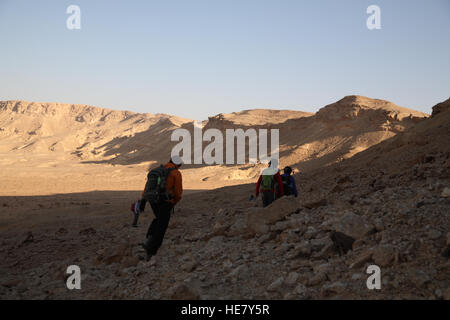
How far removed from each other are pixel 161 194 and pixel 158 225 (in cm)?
49

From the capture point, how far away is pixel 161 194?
4.45m

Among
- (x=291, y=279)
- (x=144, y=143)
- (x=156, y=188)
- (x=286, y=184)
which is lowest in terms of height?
(x=291, y=279)

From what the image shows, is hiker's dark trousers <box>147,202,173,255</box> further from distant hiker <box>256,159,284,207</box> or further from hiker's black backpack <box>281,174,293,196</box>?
hiker's black backpack <box>281,174,293,196</box>

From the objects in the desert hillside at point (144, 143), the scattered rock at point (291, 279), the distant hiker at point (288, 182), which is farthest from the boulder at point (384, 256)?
the desert hillside at point (144, 143)

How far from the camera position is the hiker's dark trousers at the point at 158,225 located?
15.0 feet

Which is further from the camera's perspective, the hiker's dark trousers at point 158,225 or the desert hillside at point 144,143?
the desert hillside at point 144,143

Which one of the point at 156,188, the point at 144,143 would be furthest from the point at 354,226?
the point at 144,143

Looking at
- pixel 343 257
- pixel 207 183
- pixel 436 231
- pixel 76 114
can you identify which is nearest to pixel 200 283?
pixel 343 257

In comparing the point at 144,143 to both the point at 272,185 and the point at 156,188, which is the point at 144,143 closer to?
the point at 272,185

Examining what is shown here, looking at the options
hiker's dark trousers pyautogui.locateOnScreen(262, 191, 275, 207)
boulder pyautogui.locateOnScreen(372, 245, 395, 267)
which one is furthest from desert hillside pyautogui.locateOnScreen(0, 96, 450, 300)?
hiker's dark trousers pyautogui.locateOnScreen(262, 191, 275, 207)

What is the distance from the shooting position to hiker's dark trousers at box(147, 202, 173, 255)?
180 inches

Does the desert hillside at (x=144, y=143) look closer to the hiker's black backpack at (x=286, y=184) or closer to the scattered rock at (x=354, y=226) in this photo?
the hiker's black backpack at (x=286, y=184)

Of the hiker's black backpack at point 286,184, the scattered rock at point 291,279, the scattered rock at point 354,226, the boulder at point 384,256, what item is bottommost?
the scattered rock at point 291,279

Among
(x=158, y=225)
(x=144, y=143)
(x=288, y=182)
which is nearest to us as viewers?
(x=158, y=225)
